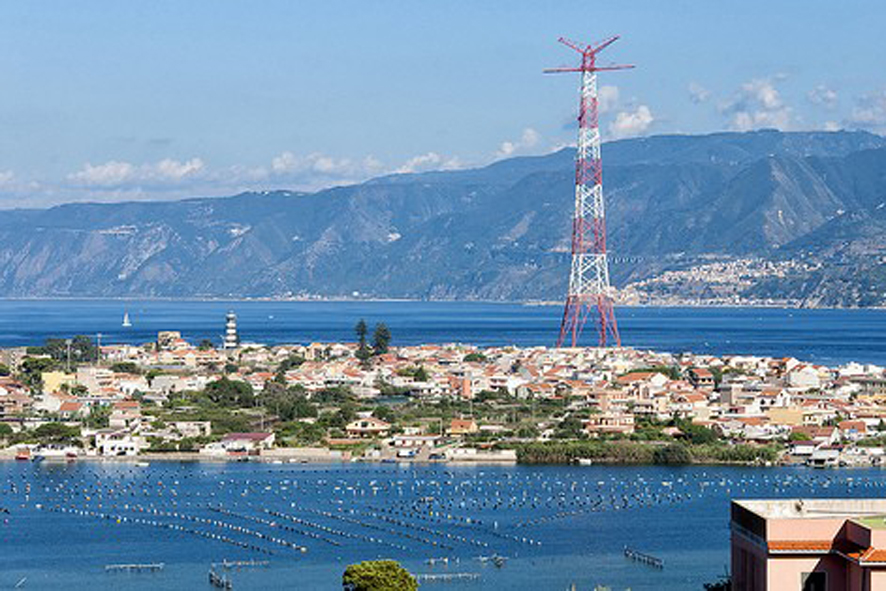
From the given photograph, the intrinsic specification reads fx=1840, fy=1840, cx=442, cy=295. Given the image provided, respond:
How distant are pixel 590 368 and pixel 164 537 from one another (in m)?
24.7

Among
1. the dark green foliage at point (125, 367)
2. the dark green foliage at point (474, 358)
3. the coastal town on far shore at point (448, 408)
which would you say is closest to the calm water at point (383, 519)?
the coastal town on far shore at point (448, 408)

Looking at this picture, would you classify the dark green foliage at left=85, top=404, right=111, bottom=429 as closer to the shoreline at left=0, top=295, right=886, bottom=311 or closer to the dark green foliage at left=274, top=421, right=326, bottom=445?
the dark green foliage at left=274, top=421, right=326, bottom=445

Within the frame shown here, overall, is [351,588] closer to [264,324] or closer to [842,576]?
[842,576]

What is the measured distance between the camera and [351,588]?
16641mm

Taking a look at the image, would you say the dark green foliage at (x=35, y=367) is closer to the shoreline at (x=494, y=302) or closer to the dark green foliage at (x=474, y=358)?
the dark green foliage at (x=474, y=358)

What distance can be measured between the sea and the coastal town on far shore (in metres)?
1.41

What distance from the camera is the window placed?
990cm

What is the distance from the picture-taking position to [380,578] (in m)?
15.6

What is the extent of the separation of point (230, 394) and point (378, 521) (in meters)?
17.8

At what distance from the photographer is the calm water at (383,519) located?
20047mm

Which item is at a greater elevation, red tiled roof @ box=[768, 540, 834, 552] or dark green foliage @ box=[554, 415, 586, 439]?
red tiled roof @ box=[768, 540, 834, 552]

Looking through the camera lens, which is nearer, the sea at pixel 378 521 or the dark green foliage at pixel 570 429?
the sea at pixel 378 521

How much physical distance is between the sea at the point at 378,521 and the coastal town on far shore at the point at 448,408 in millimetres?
1407

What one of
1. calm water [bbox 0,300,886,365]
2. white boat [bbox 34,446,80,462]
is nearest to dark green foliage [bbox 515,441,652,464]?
white boat [bbox 34,446,80,462]
